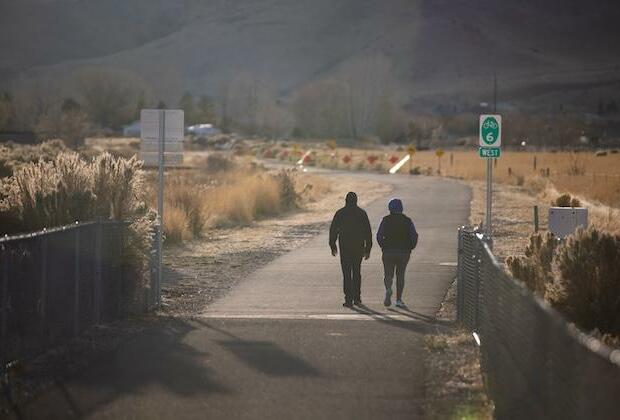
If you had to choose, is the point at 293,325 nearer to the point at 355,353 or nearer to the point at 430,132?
the point at 355,353

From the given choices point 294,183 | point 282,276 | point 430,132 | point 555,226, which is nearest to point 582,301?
point 282,276

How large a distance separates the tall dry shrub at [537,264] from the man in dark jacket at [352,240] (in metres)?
2.11

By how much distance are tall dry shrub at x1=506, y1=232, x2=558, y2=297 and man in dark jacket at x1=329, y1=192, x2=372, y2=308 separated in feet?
6.92

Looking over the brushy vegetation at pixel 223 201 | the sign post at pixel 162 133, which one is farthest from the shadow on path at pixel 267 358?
the brushy vegetation at pixel 223 201

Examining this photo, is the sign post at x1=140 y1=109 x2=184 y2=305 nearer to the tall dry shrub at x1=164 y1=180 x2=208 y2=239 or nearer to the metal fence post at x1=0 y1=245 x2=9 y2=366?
the metal fence post at x1=0 y1=245 x2=9 y2=366

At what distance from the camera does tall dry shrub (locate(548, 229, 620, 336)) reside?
38.7ft

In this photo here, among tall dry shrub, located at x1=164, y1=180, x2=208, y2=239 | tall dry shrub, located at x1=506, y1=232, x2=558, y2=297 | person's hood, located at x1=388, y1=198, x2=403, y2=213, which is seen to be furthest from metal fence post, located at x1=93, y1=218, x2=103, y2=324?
tall dry shrub, located at x1=164, y1=180, x2=208, y2=239

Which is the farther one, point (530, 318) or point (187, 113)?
point (187, 113)

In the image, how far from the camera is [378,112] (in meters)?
143

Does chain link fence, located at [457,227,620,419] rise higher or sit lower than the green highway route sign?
lower

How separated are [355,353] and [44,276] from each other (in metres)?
3.11

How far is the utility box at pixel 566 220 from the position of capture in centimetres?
2158

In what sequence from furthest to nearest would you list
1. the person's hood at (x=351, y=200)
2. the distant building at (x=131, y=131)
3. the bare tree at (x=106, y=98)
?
the bare tree at (x=106, y=98)
the distant building at (x=131, y=131)
the person's hood at (x=351, y=200)

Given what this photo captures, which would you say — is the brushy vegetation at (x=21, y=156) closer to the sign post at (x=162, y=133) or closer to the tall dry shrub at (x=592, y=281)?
the sign post at (x=162, y=133)
